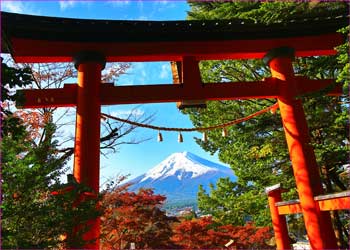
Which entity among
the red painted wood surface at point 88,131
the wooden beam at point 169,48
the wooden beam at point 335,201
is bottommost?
the wooden beam at point 335,201

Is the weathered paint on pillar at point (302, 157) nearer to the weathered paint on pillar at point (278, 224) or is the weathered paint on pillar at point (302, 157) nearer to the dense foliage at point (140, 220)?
the weathered paint on pillar at point (278, 224)

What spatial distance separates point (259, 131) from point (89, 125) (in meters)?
4.77

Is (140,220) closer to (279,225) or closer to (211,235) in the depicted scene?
(211,235)

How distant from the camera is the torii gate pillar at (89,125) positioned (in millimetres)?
4000

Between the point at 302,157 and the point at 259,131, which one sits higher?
the point at 259,131

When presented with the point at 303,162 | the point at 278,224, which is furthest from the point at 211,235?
the point at 303,162

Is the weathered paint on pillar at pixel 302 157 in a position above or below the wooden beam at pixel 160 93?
below

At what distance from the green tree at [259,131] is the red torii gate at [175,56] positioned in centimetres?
103

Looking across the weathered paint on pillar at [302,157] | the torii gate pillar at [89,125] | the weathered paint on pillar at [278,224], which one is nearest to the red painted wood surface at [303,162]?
the weathered paint on pillar at [302,157]

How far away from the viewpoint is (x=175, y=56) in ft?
16.1

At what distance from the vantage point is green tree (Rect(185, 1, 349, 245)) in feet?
21.6

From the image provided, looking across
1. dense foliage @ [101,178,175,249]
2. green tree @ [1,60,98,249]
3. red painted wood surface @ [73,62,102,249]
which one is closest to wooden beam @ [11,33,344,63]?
red painted wood surface @ [73,62,102,249]

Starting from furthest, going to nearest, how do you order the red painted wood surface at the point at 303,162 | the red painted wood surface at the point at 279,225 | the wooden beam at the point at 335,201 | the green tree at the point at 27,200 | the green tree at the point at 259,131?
the green tree at the point at 259,131
the red painted wood surface at the point at 279,225
the red painted wood surface at the point at 303,162
the wooden beam at the point at 335,201
the green tree at the point at 27,200

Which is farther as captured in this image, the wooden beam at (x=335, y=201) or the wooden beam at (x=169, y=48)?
the wooden beam at (x=169, y=48)
